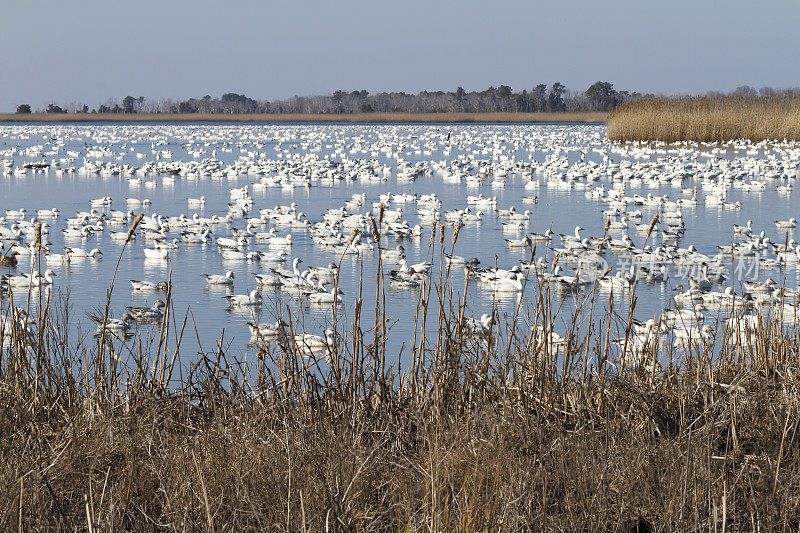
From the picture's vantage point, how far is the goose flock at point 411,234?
743cm

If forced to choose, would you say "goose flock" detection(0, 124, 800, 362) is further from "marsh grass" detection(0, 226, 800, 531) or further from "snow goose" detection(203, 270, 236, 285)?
"marsh grass" detection(0, 226, 800, 531)

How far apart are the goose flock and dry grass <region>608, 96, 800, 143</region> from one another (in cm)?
327

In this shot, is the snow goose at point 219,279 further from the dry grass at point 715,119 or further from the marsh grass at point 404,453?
the dry grass at point 715,119

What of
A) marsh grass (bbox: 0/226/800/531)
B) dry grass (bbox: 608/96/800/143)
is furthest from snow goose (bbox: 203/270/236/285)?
dry grass (bbox: 608/96/800/143)

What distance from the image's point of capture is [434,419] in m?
3.41

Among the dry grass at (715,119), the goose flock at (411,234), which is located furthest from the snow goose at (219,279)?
the dry grass at (715,119)

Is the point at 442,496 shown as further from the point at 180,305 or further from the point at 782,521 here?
the point at 180,305

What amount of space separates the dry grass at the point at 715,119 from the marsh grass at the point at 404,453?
85.3 feet

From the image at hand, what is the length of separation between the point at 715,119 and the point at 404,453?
27414 mm

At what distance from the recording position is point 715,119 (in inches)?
1117

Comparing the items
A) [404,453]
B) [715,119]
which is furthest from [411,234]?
[715,119]

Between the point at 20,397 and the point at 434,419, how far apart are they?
1.56 m

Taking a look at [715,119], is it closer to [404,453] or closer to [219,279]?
[219,279]

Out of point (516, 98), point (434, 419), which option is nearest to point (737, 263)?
point (434, 419)
